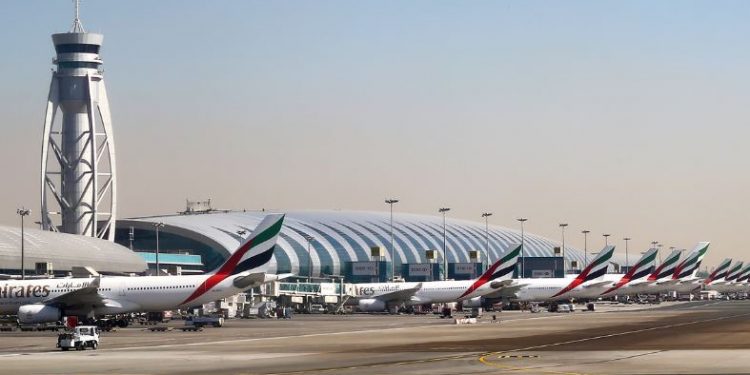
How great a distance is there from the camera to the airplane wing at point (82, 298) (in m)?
83.9

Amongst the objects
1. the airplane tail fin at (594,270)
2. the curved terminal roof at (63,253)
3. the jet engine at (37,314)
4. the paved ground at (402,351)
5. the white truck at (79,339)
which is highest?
the curved terminal roof at (63,253)

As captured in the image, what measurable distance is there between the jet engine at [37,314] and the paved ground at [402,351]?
1624 mm

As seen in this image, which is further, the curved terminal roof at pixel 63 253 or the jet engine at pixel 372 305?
the curved terminal roof at pixel 63 253

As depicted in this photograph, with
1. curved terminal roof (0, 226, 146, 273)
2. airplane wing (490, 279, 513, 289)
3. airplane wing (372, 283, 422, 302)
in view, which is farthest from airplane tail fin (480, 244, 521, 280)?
curved terminal roof (0, 226, 146, 273)

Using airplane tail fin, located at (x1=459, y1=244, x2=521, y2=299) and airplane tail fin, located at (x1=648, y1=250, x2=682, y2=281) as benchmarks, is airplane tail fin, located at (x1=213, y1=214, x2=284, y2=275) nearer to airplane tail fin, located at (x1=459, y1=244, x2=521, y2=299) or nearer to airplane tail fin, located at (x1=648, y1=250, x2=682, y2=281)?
airplane tail fin, located at (x1=459, y1=244, x2=521, y2=299)

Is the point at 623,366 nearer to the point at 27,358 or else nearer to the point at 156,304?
the point at 27,358

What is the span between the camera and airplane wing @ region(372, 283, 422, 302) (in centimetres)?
12712

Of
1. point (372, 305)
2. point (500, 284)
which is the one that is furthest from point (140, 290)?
point (500, 284)

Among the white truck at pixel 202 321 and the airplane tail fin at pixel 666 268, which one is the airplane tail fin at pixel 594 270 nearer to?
the airplane tail fin at pixel 666 268

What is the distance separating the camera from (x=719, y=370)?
1672 inches

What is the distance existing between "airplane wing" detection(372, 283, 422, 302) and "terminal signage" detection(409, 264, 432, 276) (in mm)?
65268

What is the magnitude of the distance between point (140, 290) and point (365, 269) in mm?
109900

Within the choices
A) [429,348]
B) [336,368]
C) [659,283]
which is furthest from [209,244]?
[336,368]

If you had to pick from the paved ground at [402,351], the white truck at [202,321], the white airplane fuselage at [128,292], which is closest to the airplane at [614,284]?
the paved ground at [402,351]
